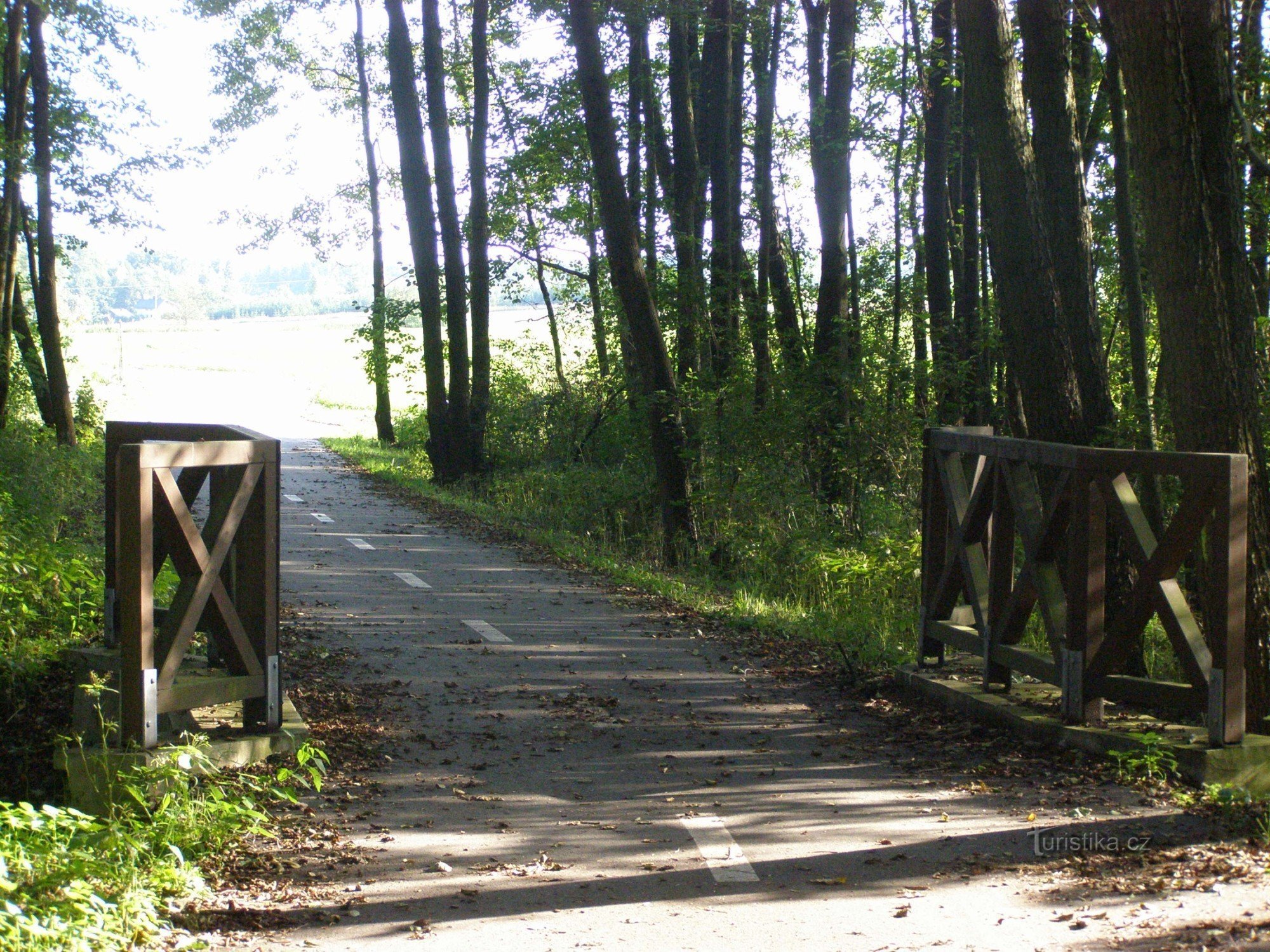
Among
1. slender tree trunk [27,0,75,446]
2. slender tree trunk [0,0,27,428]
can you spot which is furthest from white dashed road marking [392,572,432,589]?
slender tree trunk [27,0,75,446]

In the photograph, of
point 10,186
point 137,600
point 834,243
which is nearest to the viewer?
point 137,600

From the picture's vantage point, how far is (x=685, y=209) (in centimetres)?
2178

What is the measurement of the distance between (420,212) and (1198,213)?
21.3 meters

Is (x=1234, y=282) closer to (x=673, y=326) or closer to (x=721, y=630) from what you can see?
(x=721, y=630)

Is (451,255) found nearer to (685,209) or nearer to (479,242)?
(479,242)

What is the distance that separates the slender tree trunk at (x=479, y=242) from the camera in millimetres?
25938

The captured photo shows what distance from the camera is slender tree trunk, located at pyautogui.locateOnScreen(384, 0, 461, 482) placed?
2588 cm

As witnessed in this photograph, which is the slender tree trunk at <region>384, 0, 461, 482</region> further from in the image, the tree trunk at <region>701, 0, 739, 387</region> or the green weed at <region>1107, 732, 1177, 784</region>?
the green weed at <region>1107, 732, 1177, 784</region>

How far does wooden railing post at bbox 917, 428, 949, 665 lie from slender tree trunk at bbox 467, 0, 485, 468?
1801 centimetres

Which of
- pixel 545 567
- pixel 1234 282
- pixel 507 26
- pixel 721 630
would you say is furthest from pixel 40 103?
pixel 1234 282

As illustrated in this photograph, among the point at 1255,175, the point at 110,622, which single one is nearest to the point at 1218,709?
the point at 110,622

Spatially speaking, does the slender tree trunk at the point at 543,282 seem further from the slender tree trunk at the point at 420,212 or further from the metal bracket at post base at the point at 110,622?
the metal bracket at post base at the point at 110,622

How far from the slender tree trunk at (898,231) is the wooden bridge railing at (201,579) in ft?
38.6

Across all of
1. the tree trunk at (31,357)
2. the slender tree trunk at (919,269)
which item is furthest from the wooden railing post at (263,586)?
the tree trunk at (31,357)
